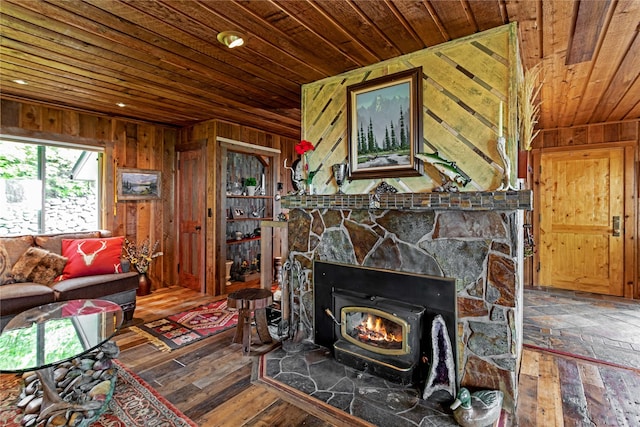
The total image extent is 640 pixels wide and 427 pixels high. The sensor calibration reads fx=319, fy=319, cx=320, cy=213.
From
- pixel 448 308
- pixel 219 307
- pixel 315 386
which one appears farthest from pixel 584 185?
pixel 219 307

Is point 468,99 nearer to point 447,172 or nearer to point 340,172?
point 447,172

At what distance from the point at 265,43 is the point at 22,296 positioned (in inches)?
120

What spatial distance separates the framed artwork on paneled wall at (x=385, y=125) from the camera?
238 centimetres

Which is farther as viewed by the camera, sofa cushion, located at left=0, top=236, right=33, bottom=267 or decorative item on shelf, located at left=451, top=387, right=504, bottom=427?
sofa cushion, located at left=0, top=236, right=33, bottom=267

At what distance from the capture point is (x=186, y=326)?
338 centimetres

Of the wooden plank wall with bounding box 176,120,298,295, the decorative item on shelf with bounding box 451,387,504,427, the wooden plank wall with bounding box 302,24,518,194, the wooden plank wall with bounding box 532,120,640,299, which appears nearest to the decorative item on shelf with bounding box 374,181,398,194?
the wooden plank wall with bounding box 302,24,518,194

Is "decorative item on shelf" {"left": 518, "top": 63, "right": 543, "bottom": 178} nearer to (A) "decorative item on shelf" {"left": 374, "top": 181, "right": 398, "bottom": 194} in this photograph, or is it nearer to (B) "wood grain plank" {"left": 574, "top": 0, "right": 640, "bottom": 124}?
(B) "wood grain plank" {"left": 574, "top": 0, "right": 640, "bottom": 124}

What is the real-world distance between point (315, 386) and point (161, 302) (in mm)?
2837

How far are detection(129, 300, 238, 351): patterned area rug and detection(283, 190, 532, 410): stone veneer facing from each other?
1794 mm

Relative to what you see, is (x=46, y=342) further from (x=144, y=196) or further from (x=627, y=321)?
(x=627, y=321)

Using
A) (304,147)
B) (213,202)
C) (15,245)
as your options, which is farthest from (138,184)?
(304,147)

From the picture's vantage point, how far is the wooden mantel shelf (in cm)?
193

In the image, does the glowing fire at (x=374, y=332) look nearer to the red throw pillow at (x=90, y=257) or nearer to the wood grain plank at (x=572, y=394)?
the wood grain plank at (x=572, y=394)

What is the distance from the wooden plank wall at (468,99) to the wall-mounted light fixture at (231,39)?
1018mm
